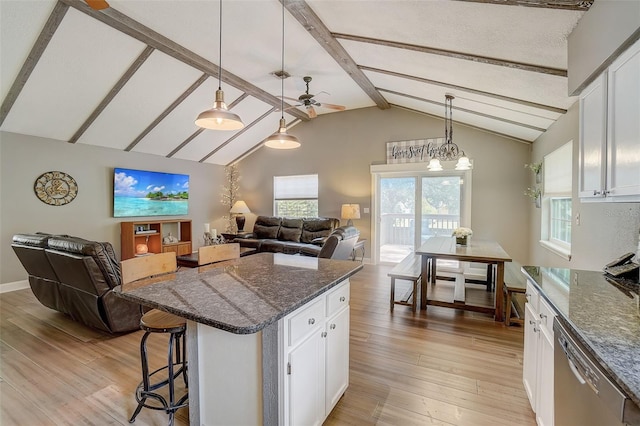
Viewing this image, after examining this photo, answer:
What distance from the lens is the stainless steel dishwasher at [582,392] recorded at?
2.62 ft

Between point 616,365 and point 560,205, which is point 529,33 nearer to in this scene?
point 616,365

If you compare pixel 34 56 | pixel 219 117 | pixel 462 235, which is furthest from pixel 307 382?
pixel 34 56

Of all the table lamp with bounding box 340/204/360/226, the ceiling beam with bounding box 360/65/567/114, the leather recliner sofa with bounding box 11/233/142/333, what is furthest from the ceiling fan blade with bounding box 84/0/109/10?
the table lamp with bounding box 340/204/360/226

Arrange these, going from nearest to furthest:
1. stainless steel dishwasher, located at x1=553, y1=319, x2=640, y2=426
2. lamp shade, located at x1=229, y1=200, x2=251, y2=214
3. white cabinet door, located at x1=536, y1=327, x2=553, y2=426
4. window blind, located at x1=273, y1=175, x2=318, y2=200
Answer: stainless steel dishwasher, located at x1=553, y1=319, x2=640, y2=426 < white cabinet door, located at x1=536, y1=327, x2=553, y2=426 < window blind, located at x1=273, y1=175, x2=318, y2=200 < lamp shade, located at x1=229, y1=200, x2=251, y2=214

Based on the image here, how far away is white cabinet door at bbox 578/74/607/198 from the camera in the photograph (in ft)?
5.08

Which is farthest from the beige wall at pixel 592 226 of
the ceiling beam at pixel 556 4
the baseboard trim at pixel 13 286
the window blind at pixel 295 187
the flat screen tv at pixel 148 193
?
the baseboard trim at pixel 13 286

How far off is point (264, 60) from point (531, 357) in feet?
14.9

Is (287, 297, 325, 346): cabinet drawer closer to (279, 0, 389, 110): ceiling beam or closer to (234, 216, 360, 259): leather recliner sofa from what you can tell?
(279, 0, 389, 110): ceiling beam

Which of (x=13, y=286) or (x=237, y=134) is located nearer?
(x=13, y=286)

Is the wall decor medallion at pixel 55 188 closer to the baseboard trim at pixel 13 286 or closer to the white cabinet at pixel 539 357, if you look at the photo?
the baseboard trim at pixel 13 286

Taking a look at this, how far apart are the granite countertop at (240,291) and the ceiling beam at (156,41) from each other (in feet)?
10.2

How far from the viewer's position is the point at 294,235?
6438 millimetres

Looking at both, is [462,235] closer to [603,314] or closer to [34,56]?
[603,314]

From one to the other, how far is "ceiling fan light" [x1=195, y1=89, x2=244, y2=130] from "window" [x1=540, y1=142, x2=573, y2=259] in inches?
143
